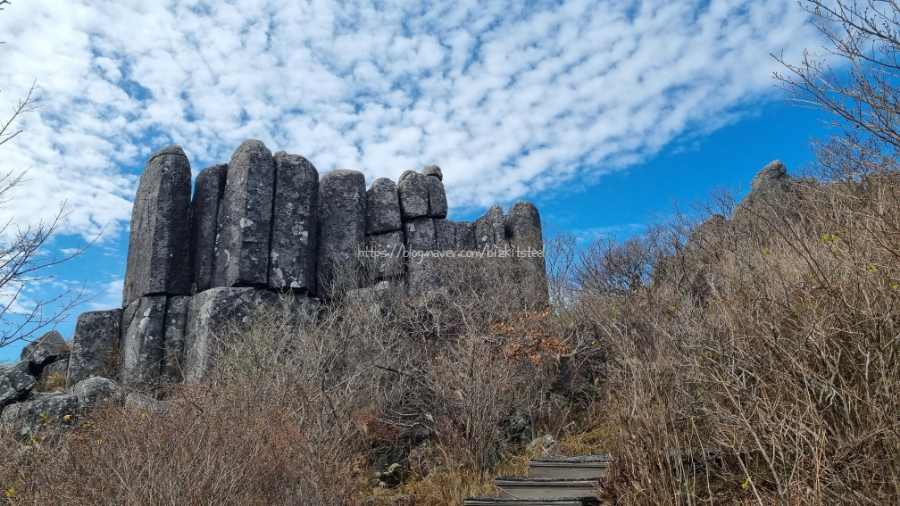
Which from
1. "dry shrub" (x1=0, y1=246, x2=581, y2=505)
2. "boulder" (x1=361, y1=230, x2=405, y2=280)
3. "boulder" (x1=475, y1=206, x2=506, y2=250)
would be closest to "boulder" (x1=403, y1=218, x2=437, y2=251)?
"boulder" (x1=361, y1=230, x2=405, y2=280)

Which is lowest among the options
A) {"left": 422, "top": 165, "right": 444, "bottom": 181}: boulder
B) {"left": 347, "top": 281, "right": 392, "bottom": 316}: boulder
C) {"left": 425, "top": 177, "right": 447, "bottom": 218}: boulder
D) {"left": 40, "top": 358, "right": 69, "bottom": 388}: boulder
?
{"left": 40, "top": 358, "right": 69, "bottom": 388}: boulder

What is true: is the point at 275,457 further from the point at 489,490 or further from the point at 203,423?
the point at 489,490

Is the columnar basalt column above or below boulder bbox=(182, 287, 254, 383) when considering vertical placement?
above

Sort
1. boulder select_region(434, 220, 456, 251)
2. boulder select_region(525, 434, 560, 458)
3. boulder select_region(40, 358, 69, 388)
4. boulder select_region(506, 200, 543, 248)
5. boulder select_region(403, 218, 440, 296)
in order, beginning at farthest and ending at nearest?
boulder select_region(506, 200, 543, 248)
boulder select_region(434, 220, 456, 251)
boulder select_region(403, 218, 440, 296)
boulder select_region(40, 358, 69, 388)
boulder select_region(525, 434, 560, 458)

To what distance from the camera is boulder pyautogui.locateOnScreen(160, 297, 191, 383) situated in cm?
1457

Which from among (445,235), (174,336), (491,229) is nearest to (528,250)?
(491,229)

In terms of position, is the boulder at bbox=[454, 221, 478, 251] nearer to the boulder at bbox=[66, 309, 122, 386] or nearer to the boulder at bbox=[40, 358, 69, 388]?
the boulder at bbox=[66, 309, 122, 386]

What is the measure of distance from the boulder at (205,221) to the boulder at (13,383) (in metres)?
3.71

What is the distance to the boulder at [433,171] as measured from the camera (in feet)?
61.9

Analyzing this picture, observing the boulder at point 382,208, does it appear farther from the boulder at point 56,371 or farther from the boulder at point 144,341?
the boulder at point 56,371

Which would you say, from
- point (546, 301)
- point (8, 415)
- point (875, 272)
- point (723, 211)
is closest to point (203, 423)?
point (875, 272)

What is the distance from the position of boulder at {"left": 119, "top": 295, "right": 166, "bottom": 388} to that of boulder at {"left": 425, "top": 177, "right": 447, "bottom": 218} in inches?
278

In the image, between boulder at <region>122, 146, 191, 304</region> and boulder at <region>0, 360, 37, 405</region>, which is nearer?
boulder at <region>0, 360, 37, 405</region>

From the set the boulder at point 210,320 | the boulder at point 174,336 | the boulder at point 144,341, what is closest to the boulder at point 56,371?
the boulder at point 144,341
